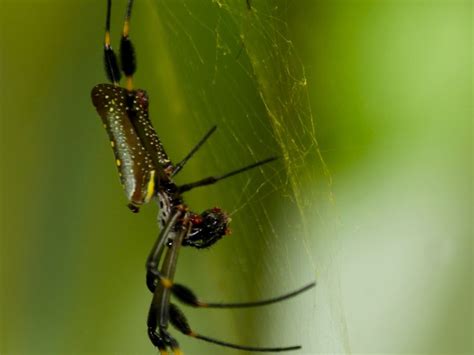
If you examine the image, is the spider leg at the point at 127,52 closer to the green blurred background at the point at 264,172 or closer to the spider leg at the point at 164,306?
the green blurred background at the point at 264,172

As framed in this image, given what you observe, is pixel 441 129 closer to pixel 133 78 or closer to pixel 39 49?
pixel 133 78

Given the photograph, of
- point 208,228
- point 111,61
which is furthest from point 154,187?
point 111,61

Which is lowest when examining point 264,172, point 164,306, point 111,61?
point 164,306

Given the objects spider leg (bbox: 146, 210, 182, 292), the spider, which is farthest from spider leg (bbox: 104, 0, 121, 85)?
spider leg (bbox: 146, 210, 182, 292)

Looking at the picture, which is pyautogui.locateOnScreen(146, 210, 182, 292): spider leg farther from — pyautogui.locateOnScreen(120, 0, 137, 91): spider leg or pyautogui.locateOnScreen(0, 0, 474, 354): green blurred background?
pyautogui.locateOnScreen(120, 0, 137, 91): spider leg

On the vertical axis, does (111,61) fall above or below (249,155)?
above

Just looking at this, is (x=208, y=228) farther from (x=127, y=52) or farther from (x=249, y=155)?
(x=127, y=52)

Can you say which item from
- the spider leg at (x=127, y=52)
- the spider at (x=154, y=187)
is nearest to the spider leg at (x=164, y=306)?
the spider at (x=154, y=187)
